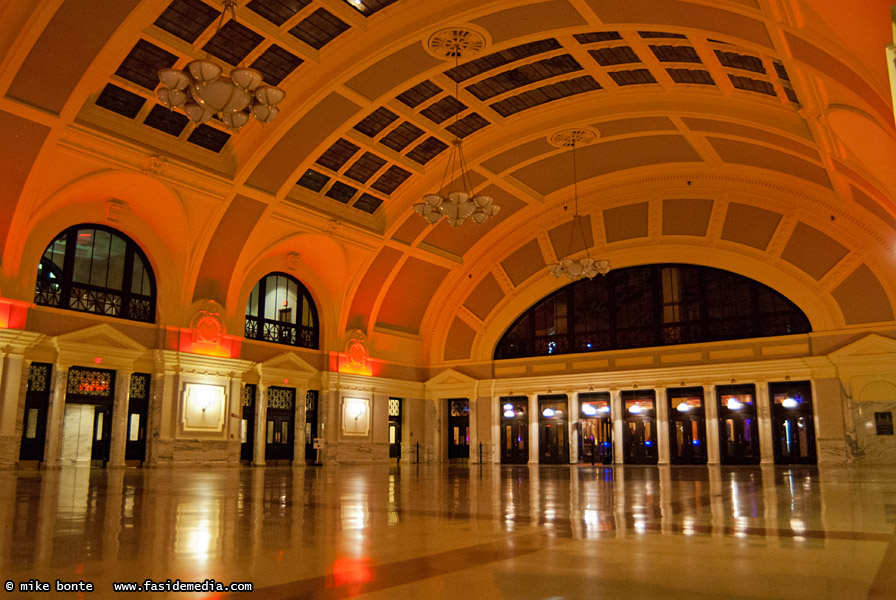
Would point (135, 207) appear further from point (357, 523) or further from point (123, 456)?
point (357, 523)

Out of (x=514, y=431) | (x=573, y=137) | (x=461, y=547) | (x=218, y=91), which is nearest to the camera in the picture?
(x=461, y=547)

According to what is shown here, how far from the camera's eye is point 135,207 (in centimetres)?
1828

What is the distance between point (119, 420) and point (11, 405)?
9.32ft

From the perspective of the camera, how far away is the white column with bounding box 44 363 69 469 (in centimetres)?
1608

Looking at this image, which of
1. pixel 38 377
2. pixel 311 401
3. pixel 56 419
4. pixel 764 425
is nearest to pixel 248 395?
pixel 311 401

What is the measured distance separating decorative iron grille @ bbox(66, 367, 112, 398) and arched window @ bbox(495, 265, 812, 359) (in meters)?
14.1

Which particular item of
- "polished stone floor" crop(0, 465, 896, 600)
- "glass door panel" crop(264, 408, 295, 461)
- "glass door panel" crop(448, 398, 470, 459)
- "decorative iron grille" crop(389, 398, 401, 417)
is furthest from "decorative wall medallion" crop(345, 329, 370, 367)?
"polished stone floor" crop(0, 465, 896, 600)

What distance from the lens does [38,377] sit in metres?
16.6

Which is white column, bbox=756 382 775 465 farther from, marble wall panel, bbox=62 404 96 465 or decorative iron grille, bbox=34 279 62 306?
decorative iron grille, bbox=34 279 62 306

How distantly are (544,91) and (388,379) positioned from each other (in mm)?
12257

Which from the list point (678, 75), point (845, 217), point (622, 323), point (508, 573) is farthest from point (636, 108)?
point (508, 573)

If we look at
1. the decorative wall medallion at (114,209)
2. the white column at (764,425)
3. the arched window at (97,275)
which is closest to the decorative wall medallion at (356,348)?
Result: the arched window at (97,275)

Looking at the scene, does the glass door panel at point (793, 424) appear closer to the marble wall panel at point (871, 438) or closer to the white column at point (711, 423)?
the marble wall panel at point (871, 438)

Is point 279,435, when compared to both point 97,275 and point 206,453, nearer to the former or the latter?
point 206,453
